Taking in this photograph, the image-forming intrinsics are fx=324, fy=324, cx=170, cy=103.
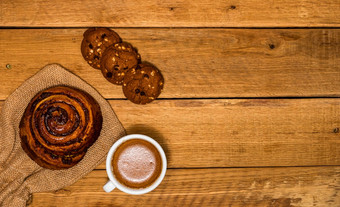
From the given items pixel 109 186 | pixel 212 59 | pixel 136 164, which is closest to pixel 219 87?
pixel 212 59

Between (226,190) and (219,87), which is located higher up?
(219,87)

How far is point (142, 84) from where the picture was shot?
0.98 metres

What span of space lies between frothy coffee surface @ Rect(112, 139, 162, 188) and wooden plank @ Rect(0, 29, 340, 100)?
180 mm

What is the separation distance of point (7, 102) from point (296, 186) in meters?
0.98

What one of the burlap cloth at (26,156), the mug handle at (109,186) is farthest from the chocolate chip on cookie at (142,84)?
the mug handle at (109,186)

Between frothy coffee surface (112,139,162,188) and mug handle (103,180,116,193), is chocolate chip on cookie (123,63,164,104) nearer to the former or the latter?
frothy coffee surface (112,139,162,188)

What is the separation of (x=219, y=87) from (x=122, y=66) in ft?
1.08

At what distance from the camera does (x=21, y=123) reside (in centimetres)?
97

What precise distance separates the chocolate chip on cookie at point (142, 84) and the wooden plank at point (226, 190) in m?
0.27

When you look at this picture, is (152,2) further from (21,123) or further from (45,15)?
(21,123)

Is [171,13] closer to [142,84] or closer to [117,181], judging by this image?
[142,84]

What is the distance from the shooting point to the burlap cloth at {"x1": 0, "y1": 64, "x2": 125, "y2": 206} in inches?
40.4

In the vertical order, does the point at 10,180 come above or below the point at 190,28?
below

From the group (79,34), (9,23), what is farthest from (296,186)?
(9,23)
